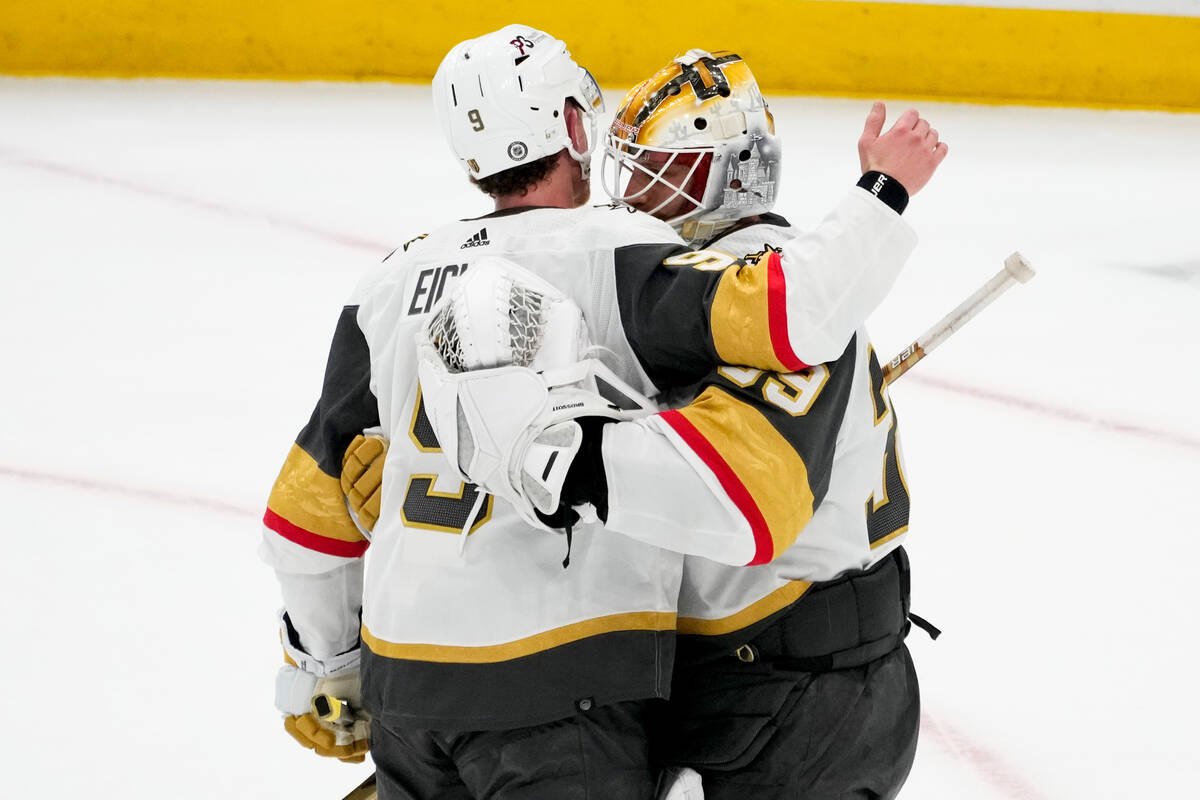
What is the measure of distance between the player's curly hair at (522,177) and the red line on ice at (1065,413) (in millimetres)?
2295

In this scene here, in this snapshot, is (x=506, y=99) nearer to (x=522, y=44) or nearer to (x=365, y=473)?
(x=522, y=44)

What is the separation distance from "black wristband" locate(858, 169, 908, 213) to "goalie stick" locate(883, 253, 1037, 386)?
0.19 metres

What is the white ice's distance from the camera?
2.59 meters

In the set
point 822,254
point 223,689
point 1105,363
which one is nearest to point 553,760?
point 822,254

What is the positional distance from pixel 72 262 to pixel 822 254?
3524mm

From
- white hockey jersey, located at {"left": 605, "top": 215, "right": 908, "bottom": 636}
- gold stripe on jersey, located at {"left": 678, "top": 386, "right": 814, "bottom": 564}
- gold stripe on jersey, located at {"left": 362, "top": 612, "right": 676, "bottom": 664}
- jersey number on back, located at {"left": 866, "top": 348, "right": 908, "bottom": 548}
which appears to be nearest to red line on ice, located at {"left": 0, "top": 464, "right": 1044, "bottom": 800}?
jersey number on back, located at {"left": 866, "top": 348, "right": 908, "bottom": 548}

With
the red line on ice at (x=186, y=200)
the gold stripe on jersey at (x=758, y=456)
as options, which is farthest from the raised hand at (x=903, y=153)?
the red line on ice at (x=186, y=200)

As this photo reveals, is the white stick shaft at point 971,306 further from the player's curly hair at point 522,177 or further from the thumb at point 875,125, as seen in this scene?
the player's curly hair at point 522,177

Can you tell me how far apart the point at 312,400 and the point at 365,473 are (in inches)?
77.1

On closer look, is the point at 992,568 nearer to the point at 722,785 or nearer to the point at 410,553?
the point at 722,785

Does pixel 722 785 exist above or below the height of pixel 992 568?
above

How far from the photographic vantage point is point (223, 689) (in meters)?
2.67

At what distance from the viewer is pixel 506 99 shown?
1643 mm

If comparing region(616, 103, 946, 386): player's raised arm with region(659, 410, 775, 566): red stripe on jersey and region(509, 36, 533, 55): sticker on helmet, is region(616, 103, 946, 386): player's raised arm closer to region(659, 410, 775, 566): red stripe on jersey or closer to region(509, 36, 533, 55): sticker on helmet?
region(659, 410, 775, 566): red stripe on jersey
